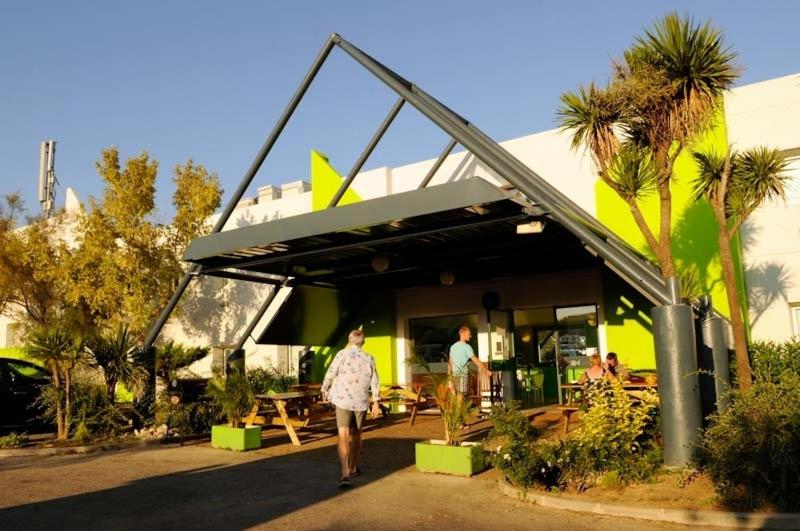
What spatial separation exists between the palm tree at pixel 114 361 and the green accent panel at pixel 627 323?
8.87 meters

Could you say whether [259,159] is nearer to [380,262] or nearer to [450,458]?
[380,262]

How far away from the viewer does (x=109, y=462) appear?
955 centimetres

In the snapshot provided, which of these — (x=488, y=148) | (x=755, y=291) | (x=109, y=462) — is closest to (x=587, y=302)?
(x=755, y=291)

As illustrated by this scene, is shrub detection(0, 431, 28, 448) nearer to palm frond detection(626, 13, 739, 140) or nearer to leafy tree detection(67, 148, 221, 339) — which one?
leafy tree detection(67, 148, 221, 339)

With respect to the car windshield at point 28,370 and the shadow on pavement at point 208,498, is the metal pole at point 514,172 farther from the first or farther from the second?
the car windshield at point 28,370

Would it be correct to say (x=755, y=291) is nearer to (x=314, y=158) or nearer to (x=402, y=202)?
(x=402, y=202)

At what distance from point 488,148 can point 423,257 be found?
3735 mm

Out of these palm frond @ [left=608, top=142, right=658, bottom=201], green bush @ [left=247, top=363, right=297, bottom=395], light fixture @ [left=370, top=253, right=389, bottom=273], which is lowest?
green bush @ [left=247, top=363, right=297, bottom=395]

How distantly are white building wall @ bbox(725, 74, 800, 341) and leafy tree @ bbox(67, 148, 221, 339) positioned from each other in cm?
1353

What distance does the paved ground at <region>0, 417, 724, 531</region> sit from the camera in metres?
5.81

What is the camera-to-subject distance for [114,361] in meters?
11.9

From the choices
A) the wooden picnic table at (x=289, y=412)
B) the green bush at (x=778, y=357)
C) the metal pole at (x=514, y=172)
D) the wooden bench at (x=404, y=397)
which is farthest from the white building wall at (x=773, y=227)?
the wooden picnic table at (x=289, y=412)

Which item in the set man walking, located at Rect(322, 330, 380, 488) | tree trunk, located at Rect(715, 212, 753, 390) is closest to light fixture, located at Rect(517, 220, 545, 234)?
tree trunk, located at Rect(715, 212, 753, 390)

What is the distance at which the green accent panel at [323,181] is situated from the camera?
56.3 ft
